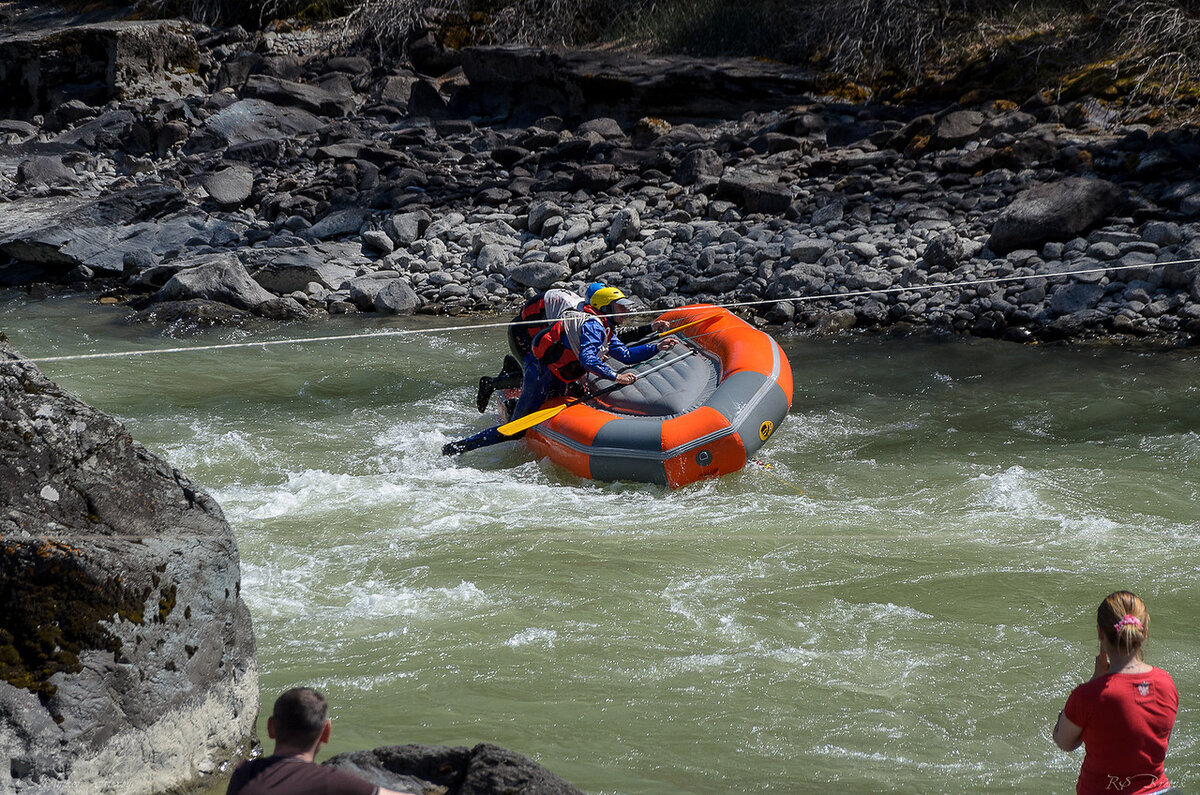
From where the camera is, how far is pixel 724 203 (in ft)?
39.4

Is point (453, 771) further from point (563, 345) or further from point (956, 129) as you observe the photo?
point (956, 129)

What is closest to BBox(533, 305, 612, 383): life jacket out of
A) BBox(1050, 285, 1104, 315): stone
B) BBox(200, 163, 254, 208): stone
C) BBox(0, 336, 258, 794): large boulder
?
BBox(0, 336, 258, 794): large boulder

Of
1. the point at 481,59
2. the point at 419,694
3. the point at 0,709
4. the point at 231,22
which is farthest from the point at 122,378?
the point at 231,22

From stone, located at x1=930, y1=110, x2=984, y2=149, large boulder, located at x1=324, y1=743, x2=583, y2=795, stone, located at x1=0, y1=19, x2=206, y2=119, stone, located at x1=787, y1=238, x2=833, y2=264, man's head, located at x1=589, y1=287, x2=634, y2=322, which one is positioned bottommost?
stone, located at x1=787, y1=238, x2=833, y2=264

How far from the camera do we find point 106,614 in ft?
8.48

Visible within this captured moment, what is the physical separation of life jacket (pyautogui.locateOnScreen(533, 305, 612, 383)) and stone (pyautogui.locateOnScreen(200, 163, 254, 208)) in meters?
9.03

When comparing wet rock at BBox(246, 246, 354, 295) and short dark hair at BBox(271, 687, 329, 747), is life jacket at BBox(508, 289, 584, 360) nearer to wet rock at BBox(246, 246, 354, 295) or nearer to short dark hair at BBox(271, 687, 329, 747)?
short dark hair at BBox(271, 687, 329, 747)

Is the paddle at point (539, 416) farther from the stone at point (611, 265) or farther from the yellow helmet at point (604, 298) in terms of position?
the stone at point (611, 265)

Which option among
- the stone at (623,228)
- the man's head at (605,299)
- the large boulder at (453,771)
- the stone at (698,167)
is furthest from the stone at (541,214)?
the large boulder at (453,771)

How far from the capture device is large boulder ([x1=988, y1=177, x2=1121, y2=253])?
9.69m

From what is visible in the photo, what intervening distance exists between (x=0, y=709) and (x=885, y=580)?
3296mm

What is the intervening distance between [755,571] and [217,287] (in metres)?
8.20

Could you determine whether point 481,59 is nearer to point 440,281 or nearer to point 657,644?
point 440,281

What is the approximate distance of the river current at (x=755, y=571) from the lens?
Answer: 3.29m
